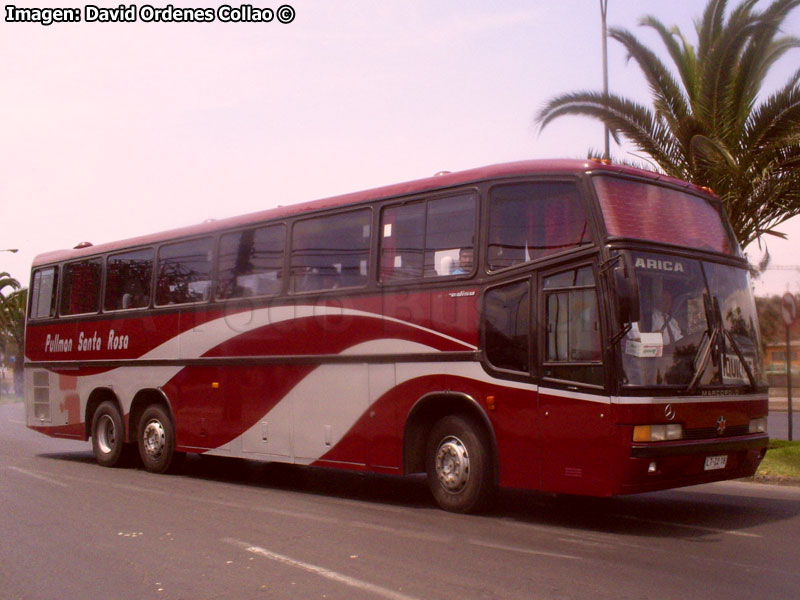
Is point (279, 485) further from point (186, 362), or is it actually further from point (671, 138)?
point (671, 138)

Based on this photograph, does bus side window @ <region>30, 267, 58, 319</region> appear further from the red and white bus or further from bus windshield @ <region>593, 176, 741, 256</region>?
bus windshield @ <region>593, 176, 741, 256</region>

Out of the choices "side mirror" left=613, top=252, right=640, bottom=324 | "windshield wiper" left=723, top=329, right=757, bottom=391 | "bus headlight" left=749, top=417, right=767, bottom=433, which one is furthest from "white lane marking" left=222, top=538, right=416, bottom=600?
"bus headlight" left=749, top=417, right=767, bottom=433

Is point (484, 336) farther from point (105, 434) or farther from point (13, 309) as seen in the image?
point (13, 309)

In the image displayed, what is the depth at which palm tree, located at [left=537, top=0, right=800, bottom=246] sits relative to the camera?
15727 mm

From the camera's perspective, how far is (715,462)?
924cm

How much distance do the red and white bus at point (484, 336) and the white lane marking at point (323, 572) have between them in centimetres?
263

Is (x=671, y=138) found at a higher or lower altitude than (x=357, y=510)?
higher

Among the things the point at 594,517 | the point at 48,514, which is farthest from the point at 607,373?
the point at 48,514

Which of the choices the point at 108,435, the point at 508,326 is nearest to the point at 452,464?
the point at 508,326

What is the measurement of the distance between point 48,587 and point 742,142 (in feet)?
43.5

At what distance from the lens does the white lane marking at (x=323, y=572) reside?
6.50 m

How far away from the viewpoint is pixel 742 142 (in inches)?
636

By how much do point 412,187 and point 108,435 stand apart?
25.6 ft

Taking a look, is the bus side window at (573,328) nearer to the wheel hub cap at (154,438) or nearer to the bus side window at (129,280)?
the wheel hub cap at (154,438)
